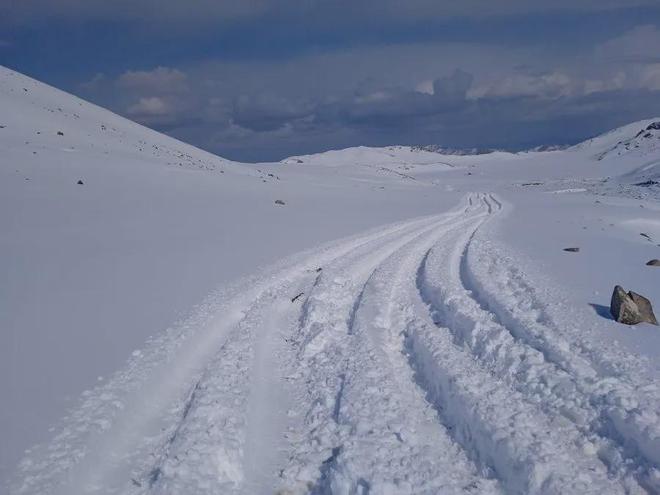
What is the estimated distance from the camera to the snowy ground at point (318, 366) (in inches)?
205

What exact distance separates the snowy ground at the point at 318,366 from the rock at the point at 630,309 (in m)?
0.25

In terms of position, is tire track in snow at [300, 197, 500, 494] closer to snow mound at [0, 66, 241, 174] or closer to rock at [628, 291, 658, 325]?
rock at [628, 291, 658, 325]

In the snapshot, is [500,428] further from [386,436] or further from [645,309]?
[645,309]

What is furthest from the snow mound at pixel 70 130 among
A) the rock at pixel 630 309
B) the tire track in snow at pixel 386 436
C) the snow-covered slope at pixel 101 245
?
the rock at pixel 630 309

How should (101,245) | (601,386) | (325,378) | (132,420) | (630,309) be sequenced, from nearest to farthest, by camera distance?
(132,420) < (601,386) < (325,378) < (630,309) < (101,245)

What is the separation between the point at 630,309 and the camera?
28.5ft

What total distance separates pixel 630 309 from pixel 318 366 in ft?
15.7

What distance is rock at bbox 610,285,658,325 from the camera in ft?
28.4

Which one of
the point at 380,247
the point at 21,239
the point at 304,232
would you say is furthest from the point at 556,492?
the point at 304,232

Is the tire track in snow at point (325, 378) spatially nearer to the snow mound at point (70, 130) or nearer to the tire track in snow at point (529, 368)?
the tire track in snow at point (529, 368)

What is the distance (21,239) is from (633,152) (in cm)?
15049

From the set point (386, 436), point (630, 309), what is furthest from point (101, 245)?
point (630, 309)

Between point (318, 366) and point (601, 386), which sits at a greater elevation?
point (318, 366)

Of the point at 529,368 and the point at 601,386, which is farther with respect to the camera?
the point at 529,368
